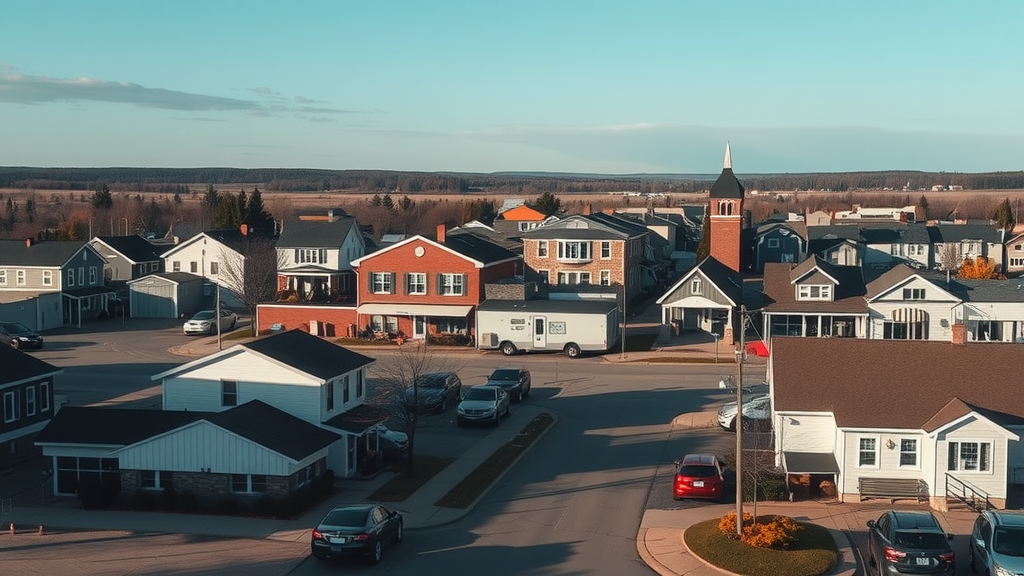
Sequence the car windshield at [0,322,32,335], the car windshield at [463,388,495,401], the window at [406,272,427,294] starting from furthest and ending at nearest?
the window at [406,272,427,294]
the car windshield at [0,322,32,335]
the car windshield at [463,388,495,401]

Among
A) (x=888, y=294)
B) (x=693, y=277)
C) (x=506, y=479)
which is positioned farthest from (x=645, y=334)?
(x=506, y=479)

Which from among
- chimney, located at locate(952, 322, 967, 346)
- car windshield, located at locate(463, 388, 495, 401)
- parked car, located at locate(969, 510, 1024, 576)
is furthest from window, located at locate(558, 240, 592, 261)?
parked car, located at locate(969, 510, 1024, 576)

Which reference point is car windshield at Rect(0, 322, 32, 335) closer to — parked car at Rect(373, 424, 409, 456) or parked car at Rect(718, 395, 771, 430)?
parked car at Rect(373, 424, 409, 456)

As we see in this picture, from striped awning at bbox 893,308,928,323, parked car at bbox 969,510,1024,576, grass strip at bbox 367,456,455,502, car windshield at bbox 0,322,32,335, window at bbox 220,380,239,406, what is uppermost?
striped awning at bbox 893,308,928,323

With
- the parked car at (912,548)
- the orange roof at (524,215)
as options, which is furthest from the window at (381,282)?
the orange roof at (524,215)

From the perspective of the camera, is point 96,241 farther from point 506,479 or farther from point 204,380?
point 506,479

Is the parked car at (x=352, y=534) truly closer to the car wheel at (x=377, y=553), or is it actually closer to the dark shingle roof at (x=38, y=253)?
the car wheel at (x=377, y=553)
